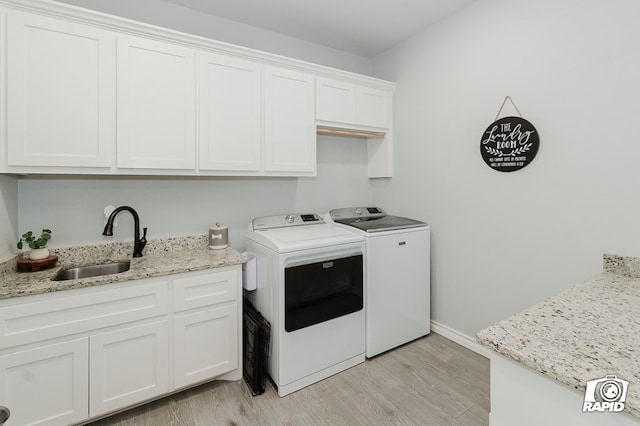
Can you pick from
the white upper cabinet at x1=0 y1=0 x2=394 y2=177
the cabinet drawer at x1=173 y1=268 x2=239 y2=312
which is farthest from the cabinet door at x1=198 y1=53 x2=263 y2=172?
the cabinet drawer at x1=173 y1=268 x2=239 y2=312

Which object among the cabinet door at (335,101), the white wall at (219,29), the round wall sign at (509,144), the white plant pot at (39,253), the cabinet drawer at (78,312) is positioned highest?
the white wall at (219,29)

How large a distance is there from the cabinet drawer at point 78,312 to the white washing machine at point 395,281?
145cm

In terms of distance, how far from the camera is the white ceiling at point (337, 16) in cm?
230

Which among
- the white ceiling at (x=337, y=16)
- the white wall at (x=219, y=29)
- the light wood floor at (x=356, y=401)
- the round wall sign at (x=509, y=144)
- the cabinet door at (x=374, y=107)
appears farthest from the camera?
the cabinet door at (x=374, y=107)

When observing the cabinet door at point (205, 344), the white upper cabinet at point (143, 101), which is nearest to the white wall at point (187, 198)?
the white upper cabinet at point (143, 101)

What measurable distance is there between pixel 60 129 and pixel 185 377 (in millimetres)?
1622

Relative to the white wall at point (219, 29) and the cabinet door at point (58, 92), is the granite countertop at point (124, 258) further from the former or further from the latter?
the white wall at point (219, 29)

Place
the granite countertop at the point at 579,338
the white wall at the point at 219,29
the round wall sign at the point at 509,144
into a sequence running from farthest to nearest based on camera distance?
the white wall at the point at 219,29 → the round wall sign at the point at 509,144 → the granite countertop at the point at 579,338

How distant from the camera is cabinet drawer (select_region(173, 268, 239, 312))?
5.94 feet

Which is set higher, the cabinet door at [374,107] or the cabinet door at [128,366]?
the cabinet door at [374,107]

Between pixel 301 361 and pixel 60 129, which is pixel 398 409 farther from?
pixel 60 129

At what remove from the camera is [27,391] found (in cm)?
145

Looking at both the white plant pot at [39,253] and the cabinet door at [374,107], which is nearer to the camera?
the white plant pot at [39,253]

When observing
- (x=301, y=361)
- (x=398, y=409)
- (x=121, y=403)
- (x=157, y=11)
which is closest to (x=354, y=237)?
(x=301, y=361)
